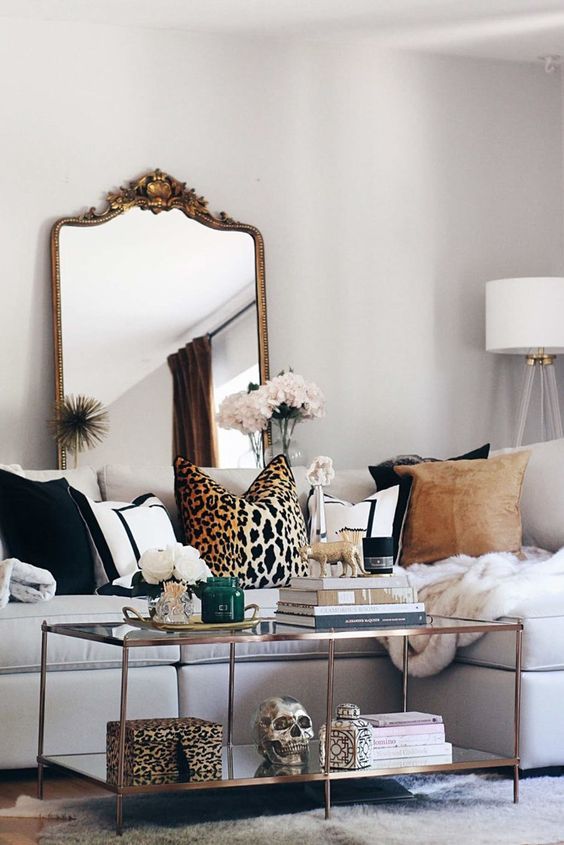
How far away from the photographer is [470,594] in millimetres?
3271

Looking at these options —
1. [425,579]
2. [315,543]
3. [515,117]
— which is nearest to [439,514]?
[425,579]

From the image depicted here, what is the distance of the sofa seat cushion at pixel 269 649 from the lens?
3.32 m

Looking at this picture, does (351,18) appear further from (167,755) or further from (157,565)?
(167,755)

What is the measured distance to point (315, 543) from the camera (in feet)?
9.57

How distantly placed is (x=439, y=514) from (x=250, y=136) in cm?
205

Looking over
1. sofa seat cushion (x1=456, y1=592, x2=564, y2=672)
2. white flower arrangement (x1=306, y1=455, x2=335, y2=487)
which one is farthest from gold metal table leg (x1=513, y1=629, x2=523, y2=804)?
white flower arrangement (x1=306, y1=455, x2=335, y2=487)

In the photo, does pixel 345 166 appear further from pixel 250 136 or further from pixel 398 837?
pixel 398 837

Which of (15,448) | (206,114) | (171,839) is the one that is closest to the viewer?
(171,839)

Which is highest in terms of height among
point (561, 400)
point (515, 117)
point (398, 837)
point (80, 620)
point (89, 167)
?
point (515, 117)

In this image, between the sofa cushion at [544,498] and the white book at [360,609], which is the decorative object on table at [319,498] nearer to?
the white book at [360,609]

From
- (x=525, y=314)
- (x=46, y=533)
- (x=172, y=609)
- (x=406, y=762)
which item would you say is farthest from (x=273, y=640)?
(x=525, y=314)

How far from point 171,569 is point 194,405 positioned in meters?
2.37

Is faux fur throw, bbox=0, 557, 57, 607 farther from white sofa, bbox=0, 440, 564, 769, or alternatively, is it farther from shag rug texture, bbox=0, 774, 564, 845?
shag rug texture, bbox=0, 774, 564, 845

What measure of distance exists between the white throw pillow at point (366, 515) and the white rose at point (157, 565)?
1.33m
